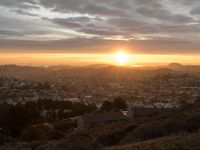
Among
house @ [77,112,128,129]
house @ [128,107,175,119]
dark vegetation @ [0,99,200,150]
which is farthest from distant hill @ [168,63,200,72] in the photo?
dark vegetation @ [0,99,200,150]

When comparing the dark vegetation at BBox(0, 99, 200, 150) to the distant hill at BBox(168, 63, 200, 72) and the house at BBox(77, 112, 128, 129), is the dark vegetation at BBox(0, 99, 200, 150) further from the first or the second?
the distant hill at BBox(168, 63, 200, 72)

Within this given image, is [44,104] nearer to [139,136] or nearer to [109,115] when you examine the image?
[109,115]

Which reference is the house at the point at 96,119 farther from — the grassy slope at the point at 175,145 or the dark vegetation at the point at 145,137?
the grassy slope at the point at 175,145

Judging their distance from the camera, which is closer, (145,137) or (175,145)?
(175,145)

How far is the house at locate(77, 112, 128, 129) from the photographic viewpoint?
108 ft

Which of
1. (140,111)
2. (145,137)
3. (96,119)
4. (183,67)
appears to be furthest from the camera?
(183,67)

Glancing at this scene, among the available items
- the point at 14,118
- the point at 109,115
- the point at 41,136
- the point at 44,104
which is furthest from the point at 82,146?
the point at 44,104

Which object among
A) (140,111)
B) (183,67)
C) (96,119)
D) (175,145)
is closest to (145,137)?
(175,145)

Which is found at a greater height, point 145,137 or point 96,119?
point 145,137

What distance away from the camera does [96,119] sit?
34312mm

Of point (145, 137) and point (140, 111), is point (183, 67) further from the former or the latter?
point (145, 137)

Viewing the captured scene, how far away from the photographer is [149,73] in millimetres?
172375

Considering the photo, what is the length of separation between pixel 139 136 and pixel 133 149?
4112mm

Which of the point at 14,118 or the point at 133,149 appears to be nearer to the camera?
the point at 133,149
